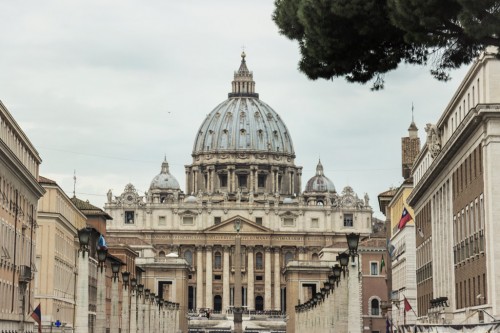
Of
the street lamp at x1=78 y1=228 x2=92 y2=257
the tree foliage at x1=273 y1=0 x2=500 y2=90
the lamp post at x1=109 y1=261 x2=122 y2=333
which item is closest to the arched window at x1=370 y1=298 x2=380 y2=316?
the lamp post at x1=109 y1=261 x2=122 y2=333

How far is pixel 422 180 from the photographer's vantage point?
230 ft

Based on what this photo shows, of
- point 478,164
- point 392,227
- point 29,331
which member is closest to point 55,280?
point 29,331

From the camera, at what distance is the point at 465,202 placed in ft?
179

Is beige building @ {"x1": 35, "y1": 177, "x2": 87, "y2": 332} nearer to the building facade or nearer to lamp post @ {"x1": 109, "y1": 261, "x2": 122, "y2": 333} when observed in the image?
lamp post @ {"x1": 109, "y1": 261, "x2": 122, "y2": 333}

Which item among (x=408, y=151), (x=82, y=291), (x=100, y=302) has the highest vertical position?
(x=408, y=151)

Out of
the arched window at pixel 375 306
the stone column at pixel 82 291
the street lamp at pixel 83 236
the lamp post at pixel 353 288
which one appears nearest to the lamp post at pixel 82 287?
the stone column at pixel 82 291

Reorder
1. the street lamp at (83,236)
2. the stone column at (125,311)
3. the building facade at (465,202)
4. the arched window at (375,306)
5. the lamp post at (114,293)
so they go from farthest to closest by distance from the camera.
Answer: the arched window at (375,306)
the stone column at (125,311)
the lamp post at (114,293)
the building facade at (465,202)
the street lamp at (83,236)

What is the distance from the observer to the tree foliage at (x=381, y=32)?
990 inches

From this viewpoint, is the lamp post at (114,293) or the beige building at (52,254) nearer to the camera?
the lamp post at (114,293)

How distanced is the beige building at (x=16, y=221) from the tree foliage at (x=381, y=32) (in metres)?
31.2

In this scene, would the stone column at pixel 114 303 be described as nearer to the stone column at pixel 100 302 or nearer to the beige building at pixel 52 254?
the stone column at pixel 100 302

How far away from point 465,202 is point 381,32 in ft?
93.6

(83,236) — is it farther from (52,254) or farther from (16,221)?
(52,254)

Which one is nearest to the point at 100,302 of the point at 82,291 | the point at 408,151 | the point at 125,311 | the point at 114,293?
the point at 114,293
